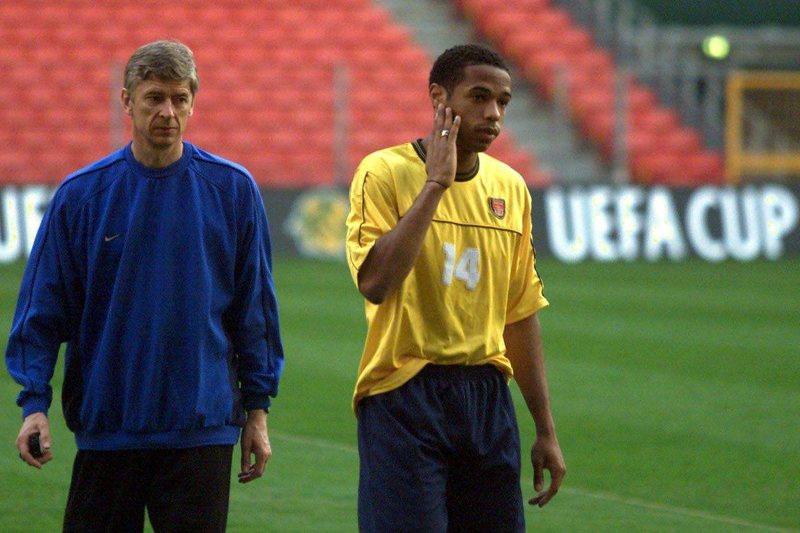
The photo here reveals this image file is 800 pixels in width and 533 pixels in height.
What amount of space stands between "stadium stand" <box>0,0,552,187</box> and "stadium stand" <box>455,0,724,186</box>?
1.37m

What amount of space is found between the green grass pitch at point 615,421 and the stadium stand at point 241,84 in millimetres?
6121

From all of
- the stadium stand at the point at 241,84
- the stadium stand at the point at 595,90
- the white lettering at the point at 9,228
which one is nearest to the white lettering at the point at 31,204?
the white lettering at the point at 9,228

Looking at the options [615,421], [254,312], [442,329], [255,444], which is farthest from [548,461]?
[615,421]

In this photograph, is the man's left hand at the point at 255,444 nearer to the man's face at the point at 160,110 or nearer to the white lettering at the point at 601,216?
the man's face at the point at 160,110

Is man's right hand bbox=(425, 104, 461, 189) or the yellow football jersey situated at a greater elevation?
man's right hand bbox=(425, 104, 461, 189)

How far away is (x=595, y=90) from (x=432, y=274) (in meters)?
21.6

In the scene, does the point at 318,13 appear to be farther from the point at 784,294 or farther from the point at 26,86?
the point at 784,294

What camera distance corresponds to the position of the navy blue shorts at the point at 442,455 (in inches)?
151

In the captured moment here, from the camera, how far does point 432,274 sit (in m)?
3.93

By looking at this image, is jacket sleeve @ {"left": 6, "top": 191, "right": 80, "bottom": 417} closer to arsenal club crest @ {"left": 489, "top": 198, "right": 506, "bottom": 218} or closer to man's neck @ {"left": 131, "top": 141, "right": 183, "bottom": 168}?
man's neck @ {"left": 131, "top": 141, "right": 183, "bottom": 168}

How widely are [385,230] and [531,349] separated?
590 millimetres

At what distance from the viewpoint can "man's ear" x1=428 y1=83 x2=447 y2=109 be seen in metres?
4.01

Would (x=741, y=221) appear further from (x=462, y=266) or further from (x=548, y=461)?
(x=462, y=266)

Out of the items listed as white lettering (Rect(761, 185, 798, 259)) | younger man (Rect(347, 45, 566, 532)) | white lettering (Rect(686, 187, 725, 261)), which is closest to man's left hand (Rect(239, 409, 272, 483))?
younger man (Rect(347, 45, 566, 532))
